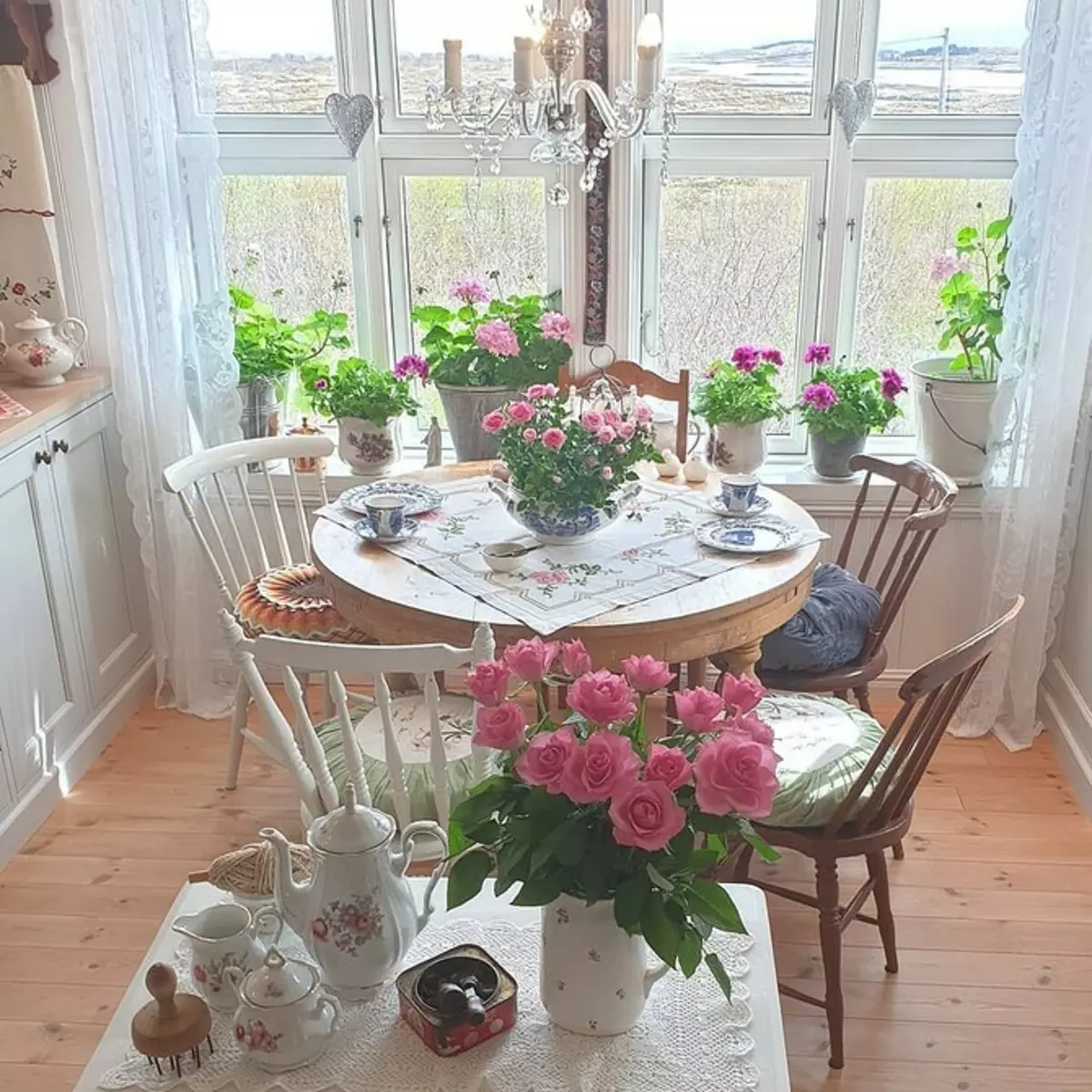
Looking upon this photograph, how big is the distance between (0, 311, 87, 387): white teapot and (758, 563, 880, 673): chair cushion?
1896mm

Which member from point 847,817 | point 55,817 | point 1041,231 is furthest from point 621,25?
point 55,817

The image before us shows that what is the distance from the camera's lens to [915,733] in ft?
6.26

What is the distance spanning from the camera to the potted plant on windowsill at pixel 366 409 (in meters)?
3.20

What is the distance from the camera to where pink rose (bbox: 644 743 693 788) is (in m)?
1.15

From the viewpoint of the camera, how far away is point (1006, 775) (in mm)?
3059

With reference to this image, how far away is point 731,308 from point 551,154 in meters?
1.05

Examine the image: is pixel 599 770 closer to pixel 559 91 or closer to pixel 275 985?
pixel 275 985

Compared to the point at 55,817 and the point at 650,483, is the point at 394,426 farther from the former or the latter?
the point at 55,817

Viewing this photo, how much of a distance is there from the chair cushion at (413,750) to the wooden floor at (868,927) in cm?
70

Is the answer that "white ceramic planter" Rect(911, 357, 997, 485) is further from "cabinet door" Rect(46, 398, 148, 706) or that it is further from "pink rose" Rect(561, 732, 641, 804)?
"pink rose" Rect(561, 732, 641, 804)

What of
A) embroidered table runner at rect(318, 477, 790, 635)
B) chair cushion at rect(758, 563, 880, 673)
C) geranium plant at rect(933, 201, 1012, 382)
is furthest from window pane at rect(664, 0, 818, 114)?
chair cushion at rect(758, 563, 880, 673)

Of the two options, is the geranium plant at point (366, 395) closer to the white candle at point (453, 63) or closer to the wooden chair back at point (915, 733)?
the white candle at point (453, 63)

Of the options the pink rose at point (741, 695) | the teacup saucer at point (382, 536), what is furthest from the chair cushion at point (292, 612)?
the pink rose at point (741, 695)

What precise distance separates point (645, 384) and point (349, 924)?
6.49 feet
